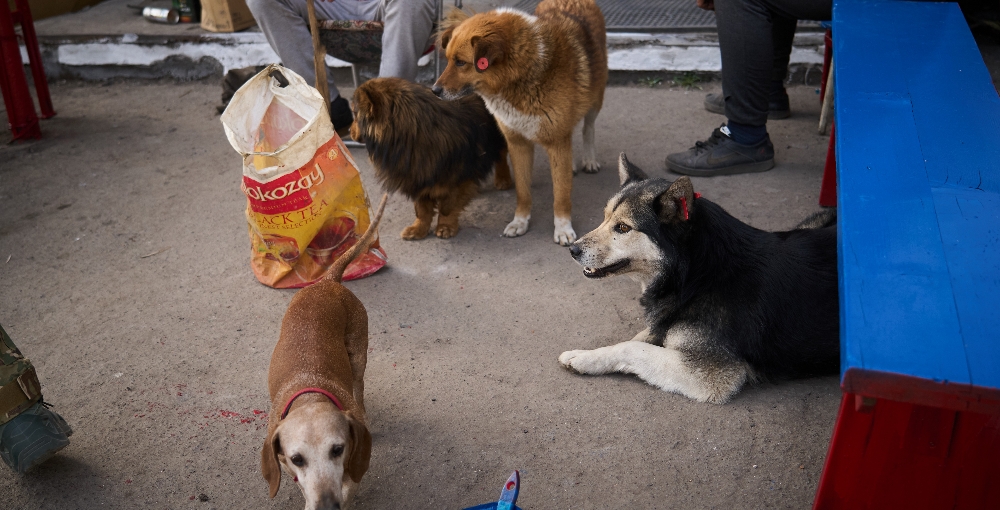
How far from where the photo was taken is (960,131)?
230 centimetres

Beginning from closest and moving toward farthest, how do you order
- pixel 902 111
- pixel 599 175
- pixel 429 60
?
pixel 902 111 < pixel 599 175 < pixel 429 60

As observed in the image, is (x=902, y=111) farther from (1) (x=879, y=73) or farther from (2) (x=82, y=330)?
(2) (x=82, y=330)

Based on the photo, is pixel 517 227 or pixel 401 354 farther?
pixel 517 227

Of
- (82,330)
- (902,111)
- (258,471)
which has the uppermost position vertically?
(902,111)

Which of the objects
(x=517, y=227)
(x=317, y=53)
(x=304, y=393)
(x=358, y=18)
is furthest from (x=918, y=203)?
(x=358, y=18)

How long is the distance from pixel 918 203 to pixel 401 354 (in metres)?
1.88

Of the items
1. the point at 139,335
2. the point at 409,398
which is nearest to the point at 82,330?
Answer: the point at 139,335

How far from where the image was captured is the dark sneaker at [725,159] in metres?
4.07

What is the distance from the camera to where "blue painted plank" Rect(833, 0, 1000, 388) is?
1.43m

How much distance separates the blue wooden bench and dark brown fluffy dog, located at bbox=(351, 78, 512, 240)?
1.73 metres

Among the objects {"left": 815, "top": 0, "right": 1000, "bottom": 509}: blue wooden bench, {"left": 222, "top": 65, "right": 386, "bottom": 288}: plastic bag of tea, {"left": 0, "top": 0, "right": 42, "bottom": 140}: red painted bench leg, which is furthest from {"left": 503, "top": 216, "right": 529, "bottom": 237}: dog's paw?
{"left": 0, "top": 0, "right": 42, "bottom": 140}: red painted bench leg

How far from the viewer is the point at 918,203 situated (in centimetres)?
192

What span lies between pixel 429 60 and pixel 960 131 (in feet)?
12.5

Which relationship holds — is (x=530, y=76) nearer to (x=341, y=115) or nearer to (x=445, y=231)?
(x=445, y=231)
